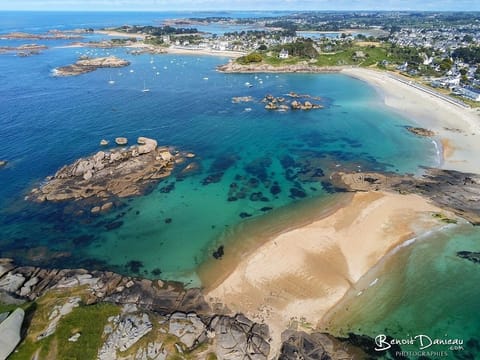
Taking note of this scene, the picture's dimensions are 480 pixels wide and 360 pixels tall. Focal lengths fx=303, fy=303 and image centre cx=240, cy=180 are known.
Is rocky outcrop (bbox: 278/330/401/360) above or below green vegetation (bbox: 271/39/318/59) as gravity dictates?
below

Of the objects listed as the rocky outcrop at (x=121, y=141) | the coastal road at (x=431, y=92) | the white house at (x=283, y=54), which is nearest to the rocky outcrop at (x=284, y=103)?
the coastal road at (x=431, y=92)

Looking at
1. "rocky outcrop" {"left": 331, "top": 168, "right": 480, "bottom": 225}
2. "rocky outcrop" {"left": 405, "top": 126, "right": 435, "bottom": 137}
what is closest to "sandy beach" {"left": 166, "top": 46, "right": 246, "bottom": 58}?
"rocky outcrop" {"left": 405, "top": 126, "right": 435, "bottom": 137}

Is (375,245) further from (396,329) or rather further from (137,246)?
(137,246)

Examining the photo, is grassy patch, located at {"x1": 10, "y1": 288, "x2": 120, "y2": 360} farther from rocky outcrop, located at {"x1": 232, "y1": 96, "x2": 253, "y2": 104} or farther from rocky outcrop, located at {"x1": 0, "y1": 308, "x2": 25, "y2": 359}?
rocky outcrop, located at {"x1": 232, "y1": 96, "x2": 253, "y2": 104}

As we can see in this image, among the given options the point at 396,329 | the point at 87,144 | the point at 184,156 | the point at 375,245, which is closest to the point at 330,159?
the point at 375,245

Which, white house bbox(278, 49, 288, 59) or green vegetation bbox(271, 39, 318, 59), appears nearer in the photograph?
green vegetation bbox(271, 39, 318, 59)

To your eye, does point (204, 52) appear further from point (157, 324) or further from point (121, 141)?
point (157, 324)

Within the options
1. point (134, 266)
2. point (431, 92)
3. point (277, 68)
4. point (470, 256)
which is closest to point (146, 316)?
point (134, 266)
